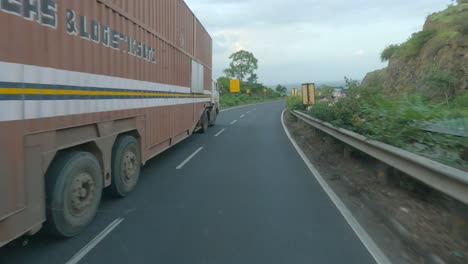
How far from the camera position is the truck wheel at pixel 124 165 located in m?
6.85

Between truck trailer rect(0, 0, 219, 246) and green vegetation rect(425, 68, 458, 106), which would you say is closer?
truck trailer rect(0, 0, 219, 246)

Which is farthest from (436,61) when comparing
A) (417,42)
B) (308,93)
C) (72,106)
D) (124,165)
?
(72,106)

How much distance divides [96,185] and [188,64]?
8.52 metres

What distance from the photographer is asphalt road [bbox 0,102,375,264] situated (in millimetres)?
4684

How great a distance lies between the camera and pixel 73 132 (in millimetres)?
5328

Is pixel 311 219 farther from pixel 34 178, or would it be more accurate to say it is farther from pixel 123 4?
pixel 123 4

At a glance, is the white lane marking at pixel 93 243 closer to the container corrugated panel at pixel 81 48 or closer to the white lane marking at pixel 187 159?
the container corrugated panel at pixel 81 48

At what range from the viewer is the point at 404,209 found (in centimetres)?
599

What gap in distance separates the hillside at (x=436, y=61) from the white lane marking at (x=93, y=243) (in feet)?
40.0

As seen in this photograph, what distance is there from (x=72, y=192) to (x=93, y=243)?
0.68m

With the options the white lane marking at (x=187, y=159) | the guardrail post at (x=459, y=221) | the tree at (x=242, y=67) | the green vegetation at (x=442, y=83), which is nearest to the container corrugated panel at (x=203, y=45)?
the white lane marking at (x=187, y=159)

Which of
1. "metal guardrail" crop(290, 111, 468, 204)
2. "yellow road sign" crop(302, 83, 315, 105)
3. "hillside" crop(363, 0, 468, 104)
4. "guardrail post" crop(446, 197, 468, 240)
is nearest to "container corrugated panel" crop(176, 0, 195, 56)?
"metal guardrail" crop(290, 111, 468, 204)

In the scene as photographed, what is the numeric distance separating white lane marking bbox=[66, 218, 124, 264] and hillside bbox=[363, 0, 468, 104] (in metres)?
12.2

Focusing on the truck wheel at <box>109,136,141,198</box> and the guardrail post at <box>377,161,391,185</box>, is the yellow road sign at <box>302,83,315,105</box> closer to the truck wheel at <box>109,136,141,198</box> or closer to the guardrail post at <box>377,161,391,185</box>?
the guardrail post at <box>377,161,391,185</box>
